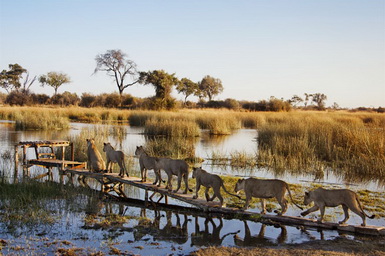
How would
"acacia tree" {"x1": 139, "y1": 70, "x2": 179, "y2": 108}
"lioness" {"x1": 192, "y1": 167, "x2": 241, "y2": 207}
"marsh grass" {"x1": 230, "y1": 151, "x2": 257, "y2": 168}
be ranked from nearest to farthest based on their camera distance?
"lioness" {"x1": 192, "y1": 167, "x2": 241, "y2": 207}, "marsh grass" {"x1": 230, "y1": 151, "x2": 257, "y2": 168}, "acacia tree" {"x1": 139, "y1": 70, "x2": 179, "y2": 108}

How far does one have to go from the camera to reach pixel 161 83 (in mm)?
48219

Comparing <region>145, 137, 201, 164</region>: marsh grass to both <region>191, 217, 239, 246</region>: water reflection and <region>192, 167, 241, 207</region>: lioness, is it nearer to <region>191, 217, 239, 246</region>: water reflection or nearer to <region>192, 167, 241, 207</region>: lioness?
<region>192, 167, 241, 207</region>: lioness

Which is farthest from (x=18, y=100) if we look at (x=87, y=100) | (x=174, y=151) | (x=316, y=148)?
(x=316, y=148)

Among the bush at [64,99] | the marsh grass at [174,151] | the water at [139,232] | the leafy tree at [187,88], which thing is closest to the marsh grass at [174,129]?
the marsh grass at [174,151]

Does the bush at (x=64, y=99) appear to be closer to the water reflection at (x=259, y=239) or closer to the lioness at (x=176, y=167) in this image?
the lioness at (x=176, y=167)

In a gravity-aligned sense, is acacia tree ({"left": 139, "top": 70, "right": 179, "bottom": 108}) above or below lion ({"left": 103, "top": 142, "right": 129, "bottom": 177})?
above

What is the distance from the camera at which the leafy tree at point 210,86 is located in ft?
287

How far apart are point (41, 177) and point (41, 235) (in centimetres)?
557

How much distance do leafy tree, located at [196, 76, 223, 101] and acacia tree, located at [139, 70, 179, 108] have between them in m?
31.1

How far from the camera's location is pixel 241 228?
775 centimetres

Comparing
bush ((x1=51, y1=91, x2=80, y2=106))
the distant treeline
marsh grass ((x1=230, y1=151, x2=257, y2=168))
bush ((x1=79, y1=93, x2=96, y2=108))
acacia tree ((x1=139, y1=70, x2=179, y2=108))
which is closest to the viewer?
marsh grass ((x1=230, y1=151, x2=257, y2=168))

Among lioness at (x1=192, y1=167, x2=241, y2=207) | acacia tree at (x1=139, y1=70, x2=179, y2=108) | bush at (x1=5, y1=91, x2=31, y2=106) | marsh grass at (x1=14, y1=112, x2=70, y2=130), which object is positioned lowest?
lioness at (x1=192, y1=167, x2=241, y2=207)

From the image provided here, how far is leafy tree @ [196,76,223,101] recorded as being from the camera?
87500 mm

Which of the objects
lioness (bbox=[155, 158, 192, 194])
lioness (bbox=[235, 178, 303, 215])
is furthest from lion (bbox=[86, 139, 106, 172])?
lioness (bbox=[235, 178, 303, 215])
